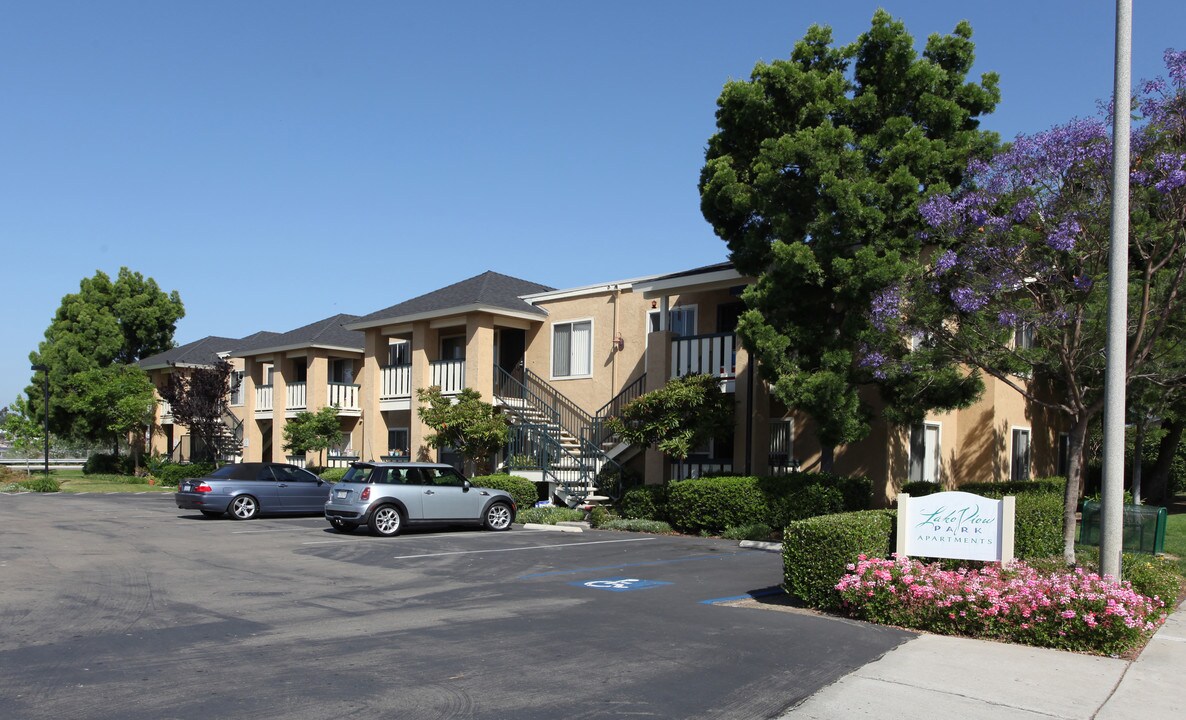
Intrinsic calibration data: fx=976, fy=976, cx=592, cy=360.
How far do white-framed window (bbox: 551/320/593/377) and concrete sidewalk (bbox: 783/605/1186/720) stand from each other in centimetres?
1782

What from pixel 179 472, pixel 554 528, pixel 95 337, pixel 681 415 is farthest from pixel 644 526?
pixel 95 337

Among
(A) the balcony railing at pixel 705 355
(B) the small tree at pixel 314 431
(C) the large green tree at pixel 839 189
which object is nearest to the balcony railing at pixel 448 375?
(B) the small tree at pixel 314 431

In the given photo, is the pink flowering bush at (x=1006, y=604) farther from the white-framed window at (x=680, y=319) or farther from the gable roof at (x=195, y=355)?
the gable roof at (x=195, y=355)

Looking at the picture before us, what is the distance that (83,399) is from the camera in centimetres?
4472

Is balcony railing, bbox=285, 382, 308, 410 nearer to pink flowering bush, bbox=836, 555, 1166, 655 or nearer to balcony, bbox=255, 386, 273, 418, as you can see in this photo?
balcony, bbox=255, 386, 273, 418

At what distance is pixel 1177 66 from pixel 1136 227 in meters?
2.01

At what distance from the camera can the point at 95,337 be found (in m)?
50.5

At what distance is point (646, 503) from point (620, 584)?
849cm

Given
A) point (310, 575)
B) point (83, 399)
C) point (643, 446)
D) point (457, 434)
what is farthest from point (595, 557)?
point (83, 399)

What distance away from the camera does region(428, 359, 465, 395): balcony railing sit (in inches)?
1096

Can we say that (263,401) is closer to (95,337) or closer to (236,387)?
(236,387)

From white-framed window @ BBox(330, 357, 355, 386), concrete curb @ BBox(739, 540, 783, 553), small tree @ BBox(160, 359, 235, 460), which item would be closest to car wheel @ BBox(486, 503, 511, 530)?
concrete curb @ BBox(739, 540, 783, 553)

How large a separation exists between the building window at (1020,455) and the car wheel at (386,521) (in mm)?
15168

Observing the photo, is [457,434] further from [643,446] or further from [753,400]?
[753,400]
